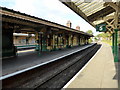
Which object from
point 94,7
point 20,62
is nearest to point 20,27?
point 20,62

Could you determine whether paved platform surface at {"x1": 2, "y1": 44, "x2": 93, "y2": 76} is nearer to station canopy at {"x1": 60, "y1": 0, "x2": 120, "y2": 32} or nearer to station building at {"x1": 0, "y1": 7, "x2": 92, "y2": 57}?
station building at {"x1": 0, "y1": 7, "x2": 92, "y2": 57}

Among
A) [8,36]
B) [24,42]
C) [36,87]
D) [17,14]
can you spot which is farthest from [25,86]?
[24,42]

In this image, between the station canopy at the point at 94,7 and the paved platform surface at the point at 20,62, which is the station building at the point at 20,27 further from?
the station canopy at the point at 94,7

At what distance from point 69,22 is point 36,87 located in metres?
33.6

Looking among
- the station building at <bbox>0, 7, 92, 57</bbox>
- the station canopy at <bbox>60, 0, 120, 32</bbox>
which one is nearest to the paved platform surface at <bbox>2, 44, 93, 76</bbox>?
the station building at <bbox>0, 7, 92, 57</bbox>

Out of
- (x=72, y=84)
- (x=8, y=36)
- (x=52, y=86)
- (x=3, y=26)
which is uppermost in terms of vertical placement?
(x=3, y=26)

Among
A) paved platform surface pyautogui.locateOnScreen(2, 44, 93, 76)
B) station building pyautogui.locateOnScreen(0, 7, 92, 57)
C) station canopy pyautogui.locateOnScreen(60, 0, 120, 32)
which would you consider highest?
station canopy pyautogui.locateOnScreen(60, 0, 120, 32)

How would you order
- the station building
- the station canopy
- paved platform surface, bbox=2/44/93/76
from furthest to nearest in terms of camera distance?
the station building, paved platform surface, bbox=2/44/93/76, the station canopy

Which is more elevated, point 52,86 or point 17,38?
point 17,38

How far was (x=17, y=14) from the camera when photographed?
230 inches

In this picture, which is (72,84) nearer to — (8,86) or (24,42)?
(8,86)

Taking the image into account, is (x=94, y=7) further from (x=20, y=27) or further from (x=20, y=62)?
(x=20, y=27)

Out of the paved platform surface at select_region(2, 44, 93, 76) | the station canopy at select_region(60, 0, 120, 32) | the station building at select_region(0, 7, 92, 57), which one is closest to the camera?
the station canopy at select_region(60, 0, 120, 32)

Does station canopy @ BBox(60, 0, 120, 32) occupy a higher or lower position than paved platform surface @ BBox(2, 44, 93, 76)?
higher
